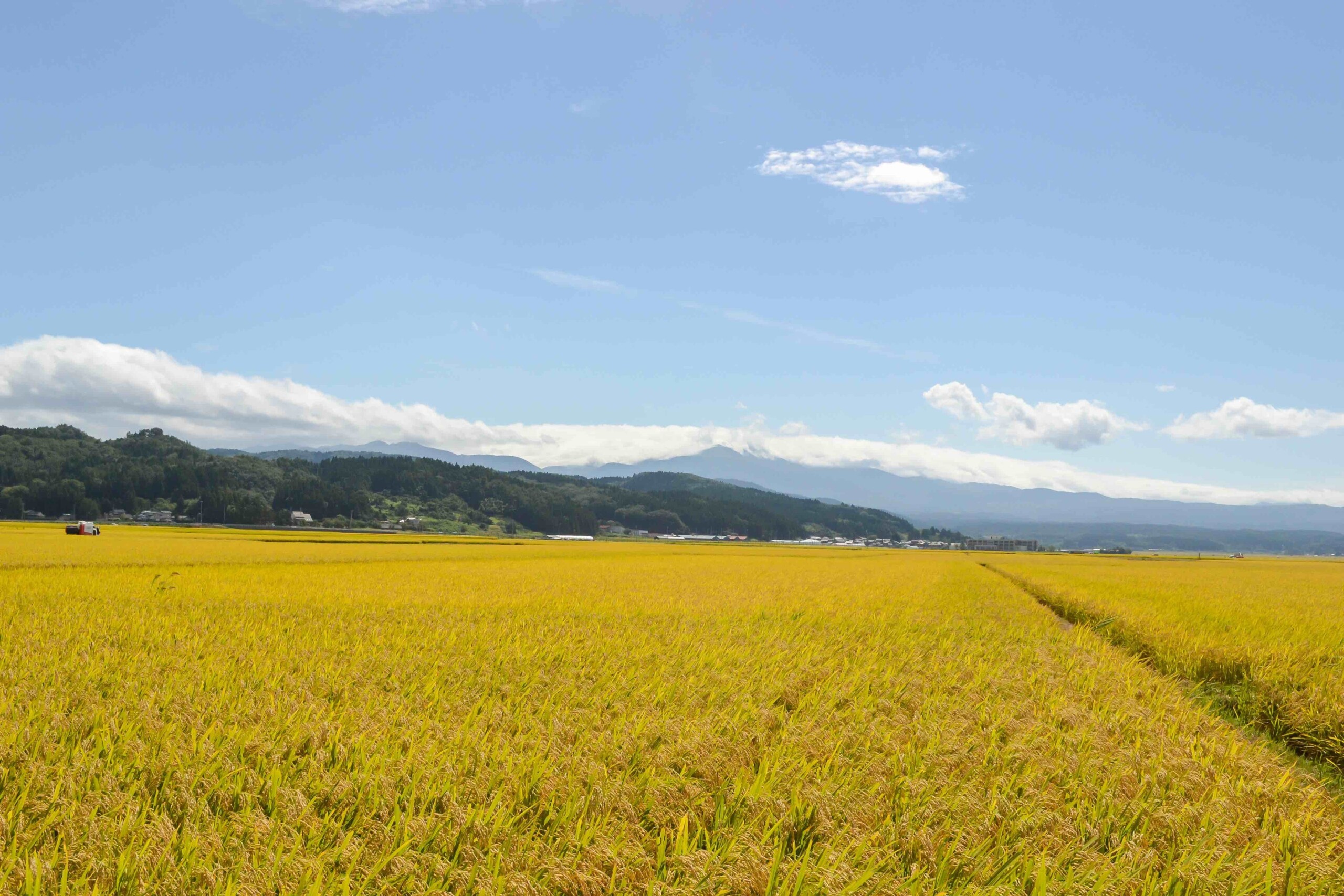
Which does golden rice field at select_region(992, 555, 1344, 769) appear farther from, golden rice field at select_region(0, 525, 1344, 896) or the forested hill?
the forested hill

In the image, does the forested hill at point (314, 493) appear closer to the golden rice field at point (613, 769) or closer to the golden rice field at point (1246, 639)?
the golden rice field at point (1246, 639)

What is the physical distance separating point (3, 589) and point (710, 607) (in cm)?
1458

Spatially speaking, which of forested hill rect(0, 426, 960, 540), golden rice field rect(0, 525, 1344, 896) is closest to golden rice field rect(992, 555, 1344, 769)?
→ golden rice field rect(0, 525, 1344, 896)

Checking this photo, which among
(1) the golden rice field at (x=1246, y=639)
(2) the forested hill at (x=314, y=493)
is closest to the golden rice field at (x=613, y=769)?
(1) the golden rice field at (x=1246, y=639)

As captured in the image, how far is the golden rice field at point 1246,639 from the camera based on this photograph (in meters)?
9.45

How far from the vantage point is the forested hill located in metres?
121

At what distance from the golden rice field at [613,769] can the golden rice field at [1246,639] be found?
852mm

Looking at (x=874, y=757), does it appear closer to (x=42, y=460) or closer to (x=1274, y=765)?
(x=1274, y=765)

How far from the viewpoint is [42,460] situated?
12762 cm

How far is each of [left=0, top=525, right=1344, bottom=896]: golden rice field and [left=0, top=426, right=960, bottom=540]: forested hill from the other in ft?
419

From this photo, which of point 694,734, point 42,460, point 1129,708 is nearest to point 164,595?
point 694,734

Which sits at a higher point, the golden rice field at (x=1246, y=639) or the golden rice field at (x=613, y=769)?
the golden rice field at (x=613, y=769)

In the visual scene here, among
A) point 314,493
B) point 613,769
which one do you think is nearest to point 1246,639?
point 613,769

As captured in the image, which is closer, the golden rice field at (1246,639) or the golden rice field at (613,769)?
the golden rice field at (613,769)
